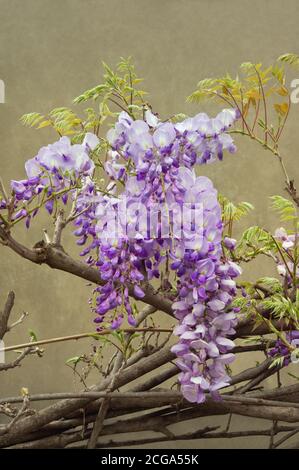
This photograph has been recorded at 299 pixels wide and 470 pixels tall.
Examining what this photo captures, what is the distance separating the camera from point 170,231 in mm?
873

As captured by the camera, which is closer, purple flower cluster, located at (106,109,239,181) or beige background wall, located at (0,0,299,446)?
purple flower cluster, located at (106,109,239,181)

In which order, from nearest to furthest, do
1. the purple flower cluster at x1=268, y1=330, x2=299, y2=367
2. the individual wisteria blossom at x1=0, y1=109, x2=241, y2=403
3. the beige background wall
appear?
the individual wisteria blossom at x1=0, y1=109, x2=241, y2=403
the purple flower cluster at x1=268, y1=330, x2=299, y2=367
the beige background wall

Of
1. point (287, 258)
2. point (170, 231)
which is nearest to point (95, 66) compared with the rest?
point (287, 258)

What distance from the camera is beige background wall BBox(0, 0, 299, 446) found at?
2.84m

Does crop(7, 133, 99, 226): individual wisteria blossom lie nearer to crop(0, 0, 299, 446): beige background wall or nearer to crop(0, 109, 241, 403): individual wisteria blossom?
crop(0, 109, 241, 403): individual wisteria blossom

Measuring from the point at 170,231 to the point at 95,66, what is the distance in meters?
2.18

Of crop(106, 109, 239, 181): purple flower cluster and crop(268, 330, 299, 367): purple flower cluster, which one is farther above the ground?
crop(106, 109, 239, 181): purple flower cluster

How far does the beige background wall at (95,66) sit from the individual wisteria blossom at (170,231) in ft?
6.16

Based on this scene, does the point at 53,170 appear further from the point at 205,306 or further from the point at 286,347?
the point at 286,347

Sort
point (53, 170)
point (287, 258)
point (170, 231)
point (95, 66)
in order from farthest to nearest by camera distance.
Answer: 1. point (95, 66)
2. point (287, 258)
3. point (53, 170)
4. point (170, 231)

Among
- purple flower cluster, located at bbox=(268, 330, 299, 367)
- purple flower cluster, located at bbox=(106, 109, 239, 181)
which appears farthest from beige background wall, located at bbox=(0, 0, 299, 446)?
purple flower cluster, located at bbox=(106, 109, 239, 181)

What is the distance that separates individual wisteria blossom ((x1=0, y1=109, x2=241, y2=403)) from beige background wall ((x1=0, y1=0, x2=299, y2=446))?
6.16 ft

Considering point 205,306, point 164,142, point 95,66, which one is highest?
point 95,66

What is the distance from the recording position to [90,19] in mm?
2949
